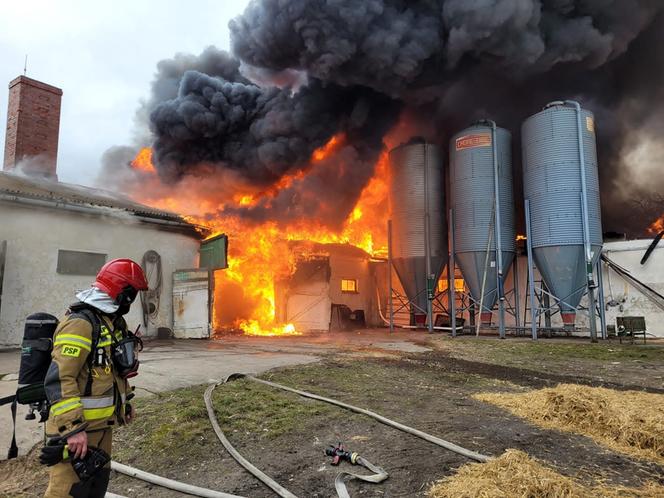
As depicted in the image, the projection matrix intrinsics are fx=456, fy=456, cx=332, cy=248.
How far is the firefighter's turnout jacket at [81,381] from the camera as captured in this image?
8.43 ft

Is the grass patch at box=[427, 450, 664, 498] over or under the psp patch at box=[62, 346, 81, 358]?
under

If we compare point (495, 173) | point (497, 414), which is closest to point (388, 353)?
point (497, 414)

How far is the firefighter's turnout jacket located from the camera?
2.57m

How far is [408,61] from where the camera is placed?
14555mm

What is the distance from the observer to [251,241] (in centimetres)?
1694

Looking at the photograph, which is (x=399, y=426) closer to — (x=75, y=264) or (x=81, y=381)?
(x=81, y=381)

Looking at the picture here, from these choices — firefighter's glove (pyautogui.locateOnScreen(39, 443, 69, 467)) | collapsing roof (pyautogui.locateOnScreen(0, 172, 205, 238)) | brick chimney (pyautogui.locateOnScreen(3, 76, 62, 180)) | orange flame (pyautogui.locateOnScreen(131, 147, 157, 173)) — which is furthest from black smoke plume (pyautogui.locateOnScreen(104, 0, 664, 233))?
firefighter's glove (pyautogui.locateOnScreen(39, 443, 69, 467))

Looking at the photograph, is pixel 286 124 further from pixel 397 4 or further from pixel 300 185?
pixel 397 4

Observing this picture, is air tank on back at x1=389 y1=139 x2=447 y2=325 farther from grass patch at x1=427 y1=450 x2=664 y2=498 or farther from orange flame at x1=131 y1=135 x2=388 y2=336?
grass patch at x1=427 y1=450 x2=664 y2=498

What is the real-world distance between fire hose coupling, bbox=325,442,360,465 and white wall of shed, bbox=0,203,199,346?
1085 cm

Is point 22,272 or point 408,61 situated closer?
point 22,272

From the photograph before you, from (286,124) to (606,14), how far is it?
11.1 m

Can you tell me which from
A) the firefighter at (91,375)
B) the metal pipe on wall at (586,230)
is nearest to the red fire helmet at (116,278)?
the firefighter at (91,375)

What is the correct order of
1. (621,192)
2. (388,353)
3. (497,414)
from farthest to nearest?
(621,192) → (388,353) → (497,414)
